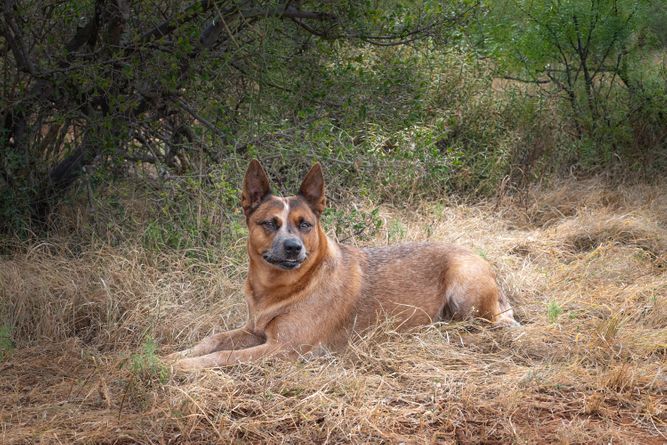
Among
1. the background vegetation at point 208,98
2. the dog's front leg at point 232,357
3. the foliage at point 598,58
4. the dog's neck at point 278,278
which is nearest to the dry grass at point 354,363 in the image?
the dog's front leg at point 232,357

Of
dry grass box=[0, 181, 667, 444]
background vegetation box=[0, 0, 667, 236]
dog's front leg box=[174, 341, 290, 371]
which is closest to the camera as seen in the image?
dry grass box=[0, 181, 667, 444]

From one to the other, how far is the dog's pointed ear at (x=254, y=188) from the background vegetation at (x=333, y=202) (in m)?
0.99

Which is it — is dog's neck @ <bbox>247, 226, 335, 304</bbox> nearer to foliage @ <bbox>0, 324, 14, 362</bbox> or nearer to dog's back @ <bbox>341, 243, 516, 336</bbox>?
dog's back @ <bbox>341, 243, 516, 336</bbox>

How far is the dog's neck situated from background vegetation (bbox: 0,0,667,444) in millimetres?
494

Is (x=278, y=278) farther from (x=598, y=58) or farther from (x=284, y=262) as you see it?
(x=598, y=58)

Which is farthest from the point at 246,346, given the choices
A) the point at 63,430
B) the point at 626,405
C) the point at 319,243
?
the point at 626,405

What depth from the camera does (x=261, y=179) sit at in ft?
17.3

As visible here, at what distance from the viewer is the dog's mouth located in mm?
5031

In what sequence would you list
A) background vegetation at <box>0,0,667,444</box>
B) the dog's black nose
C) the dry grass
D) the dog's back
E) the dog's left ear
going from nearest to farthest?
1. the dry grass
2. background vegetation at <box>0,0,667,444</box>
3. the dog's black nose
4. the dog's left ear
5. the dog's back

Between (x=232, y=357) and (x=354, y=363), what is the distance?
2.50 ft

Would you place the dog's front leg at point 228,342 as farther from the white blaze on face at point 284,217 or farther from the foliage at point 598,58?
the foliage at point 598,58

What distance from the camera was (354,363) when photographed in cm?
505

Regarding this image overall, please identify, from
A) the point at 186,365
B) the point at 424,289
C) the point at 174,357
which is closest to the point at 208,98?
the point at 424,289

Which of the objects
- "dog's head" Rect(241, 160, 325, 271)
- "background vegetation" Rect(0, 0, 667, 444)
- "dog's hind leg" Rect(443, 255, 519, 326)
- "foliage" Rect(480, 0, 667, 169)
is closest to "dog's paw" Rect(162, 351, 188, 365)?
"background vegetation" Rect(0, 0, 667, 444)
